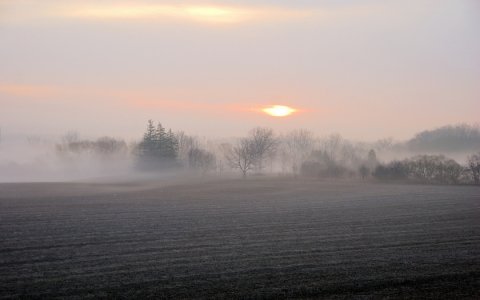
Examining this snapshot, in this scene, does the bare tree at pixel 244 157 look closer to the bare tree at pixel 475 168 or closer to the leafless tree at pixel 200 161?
the leafless tree at pixel 200 161

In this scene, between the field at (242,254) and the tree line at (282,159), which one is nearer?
the field at (242,254)

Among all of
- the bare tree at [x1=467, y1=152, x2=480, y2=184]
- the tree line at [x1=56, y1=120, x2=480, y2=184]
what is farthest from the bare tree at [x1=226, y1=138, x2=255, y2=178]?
the bare tree at [x1=467, y1=152, x2=480, y2=184]

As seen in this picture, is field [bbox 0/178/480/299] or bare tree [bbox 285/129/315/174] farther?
bare tree [bbox 285/129/315/174]

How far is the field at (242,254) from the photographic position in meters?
15.2

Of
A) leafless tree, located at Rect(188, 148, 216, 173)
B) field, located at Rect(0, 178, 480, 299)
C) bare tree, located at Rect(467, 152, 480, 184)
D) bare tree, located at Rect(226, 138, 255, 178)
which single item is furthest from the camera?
leafless tree, located at Rect(188, 148, 216, 173)

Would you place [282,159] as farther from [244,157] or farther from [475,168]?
[475,168]

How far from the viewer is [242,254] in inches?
807

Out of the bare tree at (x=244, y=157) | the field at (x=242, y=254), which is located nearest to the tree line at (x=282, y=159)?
the bare tree at (x=244, y=157)

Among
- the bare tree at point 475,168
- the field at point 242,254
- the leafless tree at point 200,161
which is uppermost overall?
the leafless tree at point 200,161

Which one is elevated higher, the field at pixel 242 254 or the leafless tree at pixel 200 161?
the leafless tree at pixel 200 161

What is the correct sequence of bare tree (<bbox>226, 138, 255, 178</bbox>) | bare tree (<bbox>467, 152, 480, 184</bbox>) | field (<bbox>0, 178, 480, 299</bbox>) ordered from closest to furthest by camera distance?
field (<bbox>0, 178, 480, 299</bbox>) → bare tree (<bbox>467, 152, 480, 184</bbox>) → bare tree (<bbox>226, 138, 255, 178</bbox>)

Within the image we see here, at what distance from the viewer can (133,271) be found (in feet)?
57.7

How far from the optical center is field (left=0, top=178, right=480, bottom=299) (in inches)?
597

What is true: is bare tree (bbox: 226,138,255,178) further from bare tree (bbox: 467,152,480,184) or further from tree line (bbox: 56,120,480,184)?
bare tree (bbox: 467,152,480,184)
